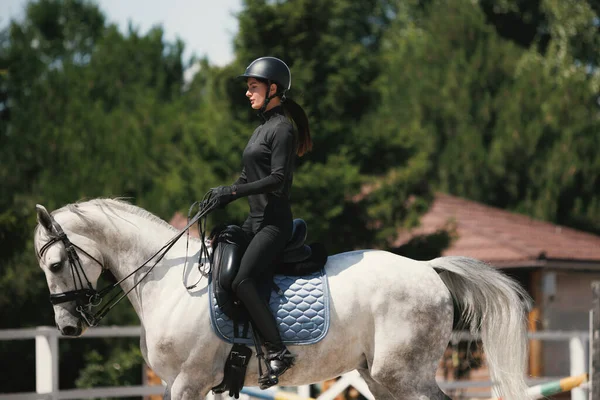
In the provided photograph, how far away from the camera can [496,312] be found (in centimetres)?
582

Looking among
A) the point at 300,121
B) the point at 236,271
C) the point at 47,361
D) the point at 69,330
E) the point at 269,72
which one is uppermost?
the point at 269,72

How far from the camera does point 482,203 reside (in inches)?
951

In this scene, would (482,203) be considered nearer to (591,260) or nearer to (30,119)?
(591,260)

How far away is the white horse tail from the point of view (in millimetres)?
5699

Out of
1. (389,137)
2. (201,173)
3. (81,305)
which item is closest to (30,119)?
(201,173)

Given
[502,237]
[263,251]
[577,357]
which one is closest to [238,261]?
[263,251]

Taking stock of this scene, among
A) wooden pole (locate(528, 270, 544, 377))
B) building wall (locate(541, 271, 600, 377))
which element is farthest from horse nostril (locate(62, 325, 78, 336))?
building wall (locate(541, 271, 600, 377))

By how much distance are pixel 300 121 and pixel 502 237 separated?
13.1 m

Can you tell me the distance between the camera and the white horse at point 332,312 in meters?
5.37

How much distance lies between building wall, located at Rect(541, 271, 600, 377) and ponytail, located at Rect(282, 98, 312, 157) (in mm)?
11998

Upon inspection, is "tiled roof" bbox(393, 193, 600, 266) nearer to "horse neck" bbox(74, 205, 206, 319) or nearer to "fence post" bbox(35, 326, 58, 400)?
"fence post" bbox(35, 326, 58, 400)

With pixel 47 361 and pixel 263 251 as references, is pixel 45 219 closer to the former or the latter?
pixel 263 251

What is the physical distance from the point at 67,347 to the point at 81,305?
12061 millimetres

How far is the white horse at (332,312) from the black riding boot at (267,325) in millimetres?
180
